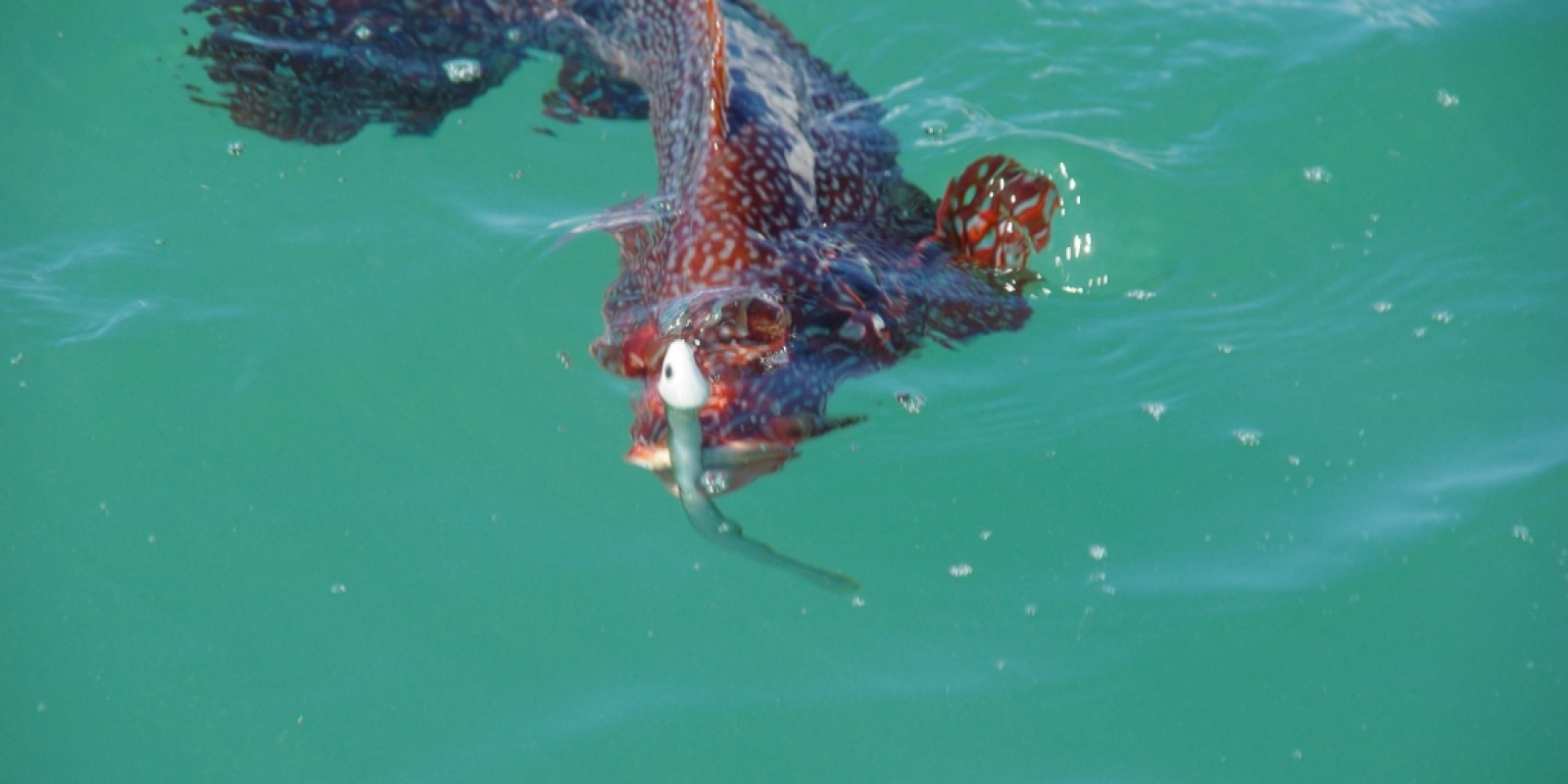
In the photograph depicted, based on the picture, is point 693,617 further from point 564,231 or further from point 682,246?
point 564,231

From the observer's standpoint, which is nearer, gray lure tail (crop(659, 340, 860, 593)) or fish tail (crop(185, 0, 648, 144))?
gray lure tail (crop(659, 340, 860, 593))

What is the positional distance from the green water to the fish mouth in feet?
0.97

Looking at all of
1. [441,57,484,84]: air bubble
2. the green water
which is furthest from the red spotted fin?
→ [441,57,484,84]: air bubble

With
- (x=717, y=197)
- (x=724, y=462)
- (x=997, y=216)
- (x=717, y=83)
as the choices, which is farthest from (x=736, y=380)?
(x=997, y=216)

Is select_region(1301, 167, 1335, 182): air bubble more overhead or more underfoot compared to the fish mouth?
more overhead

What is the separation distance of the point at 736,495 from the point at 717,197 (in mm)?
1075

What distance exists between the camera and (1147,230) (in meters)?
5.31

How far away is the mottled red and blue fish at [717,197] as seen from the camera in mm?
3779

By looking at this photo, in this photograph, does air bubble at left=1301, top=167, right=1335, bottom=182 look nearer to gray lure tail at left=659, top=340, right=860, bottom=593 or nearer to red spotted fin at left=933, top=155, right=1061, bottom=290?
red spotted fin at left=933, top=155, right=1061, bottom=290

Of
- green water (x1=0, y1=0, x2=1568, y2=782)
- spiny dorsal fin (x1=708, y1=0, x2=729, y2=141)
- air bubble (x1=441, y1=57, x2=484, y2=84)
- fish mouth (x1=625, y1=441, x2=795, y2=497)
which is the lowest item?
green water (x1=0, y1=0, x2=1568, y2=782)

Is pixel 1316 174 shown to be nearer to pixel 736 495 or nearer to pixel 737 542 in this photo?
pixel 736 495

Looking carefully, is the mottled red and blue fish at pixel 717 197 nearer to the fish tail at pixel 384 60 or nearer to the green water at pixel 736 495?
the fish tail at pixel 384 60

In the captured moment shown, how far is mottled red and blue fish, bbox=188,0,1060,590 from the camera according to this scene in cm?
378

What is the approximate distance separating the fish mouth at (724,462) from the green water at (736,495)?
297mm
